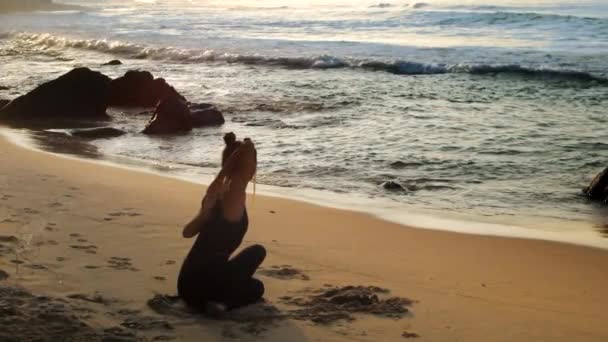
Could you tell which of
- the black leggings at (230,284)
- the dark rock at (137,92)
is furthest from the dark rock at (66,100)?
the black leggings at (230,284)

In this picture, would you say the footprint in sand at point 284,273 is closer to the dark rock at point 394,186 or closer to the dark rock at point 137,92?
the dark rock at point 394,186

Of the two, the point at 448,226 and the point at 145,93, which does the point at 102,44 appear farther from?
the point at 448,226

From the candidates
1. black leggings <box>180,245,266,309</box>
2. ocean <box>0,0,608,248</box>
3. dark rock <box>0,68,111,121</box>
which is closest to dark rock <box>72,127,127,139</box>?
ocean <box>0,0,608,248</box>

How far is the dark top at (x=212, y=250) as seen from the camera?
5367 millimetres

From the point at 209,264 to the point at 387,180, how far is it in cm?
570

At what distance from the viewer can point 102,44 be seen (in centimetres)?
3459

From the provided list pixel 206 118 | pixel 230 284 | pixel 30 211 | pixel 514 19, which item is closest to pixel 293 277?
pixel 230 284

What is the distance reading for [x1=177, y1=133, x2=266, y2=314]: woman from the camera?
529 centimetres

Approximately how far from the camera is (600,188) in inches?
385

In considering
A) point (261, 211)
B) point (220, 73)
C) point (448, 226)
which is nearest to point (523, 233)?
point (448, 226)

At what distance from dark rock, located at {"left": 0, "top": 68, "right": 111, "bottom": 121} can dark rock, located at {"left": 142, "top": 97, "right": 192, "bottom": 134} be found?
198cm

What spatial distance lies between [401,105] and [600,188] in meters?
8.14

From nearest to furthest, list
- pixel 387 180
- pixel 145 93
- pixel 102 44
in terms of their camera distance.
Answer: pixel 387 180, pixel 145 93, pixel 102 44

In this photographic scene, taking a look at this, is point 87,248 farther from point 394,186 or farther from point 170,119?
point 170,119
